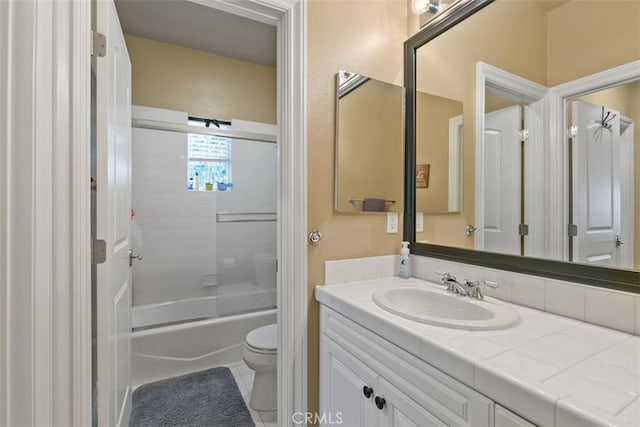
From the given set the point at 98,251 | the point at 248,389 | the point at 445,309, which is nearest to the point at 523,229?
the point at 445,309

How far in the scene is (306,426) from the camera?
1369 mm

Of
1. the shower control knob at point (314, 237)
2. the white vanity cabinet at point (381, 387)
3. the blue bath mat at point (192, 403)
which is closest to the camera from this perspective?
the white vanity cabinet at point (381, 387)

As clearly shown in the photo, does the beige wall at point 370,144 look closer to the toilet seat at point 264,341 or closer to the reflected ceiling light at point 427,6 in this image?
the reflected ceiling light at point 427,6

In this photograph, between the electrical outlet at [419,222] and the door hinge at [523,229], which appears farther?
the electrical outlet at [419,222]

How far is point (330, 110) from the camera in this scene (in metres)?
1.43

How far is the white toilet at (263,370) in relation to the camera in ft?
5.43

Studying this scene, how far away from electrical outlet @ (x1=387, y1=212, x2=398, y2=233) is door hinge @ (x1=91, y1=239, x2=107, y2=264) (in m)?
1.24

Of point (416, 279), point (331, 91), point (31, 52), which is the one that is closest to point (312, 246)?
point (416, 279)

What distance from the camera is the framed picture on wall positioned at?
5.19ft

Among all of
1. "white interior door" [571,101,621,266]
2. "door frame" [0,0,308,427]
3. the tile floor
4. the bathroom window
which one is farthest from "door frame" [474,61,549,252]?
the bathroom window

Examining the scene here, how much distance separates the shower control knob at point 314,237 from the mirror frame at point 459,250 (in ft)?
1.76

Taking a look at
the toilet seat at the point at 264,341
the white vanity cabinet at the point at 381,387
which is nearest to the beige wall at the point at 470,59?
the white vanity cabinet at the point at 381,387

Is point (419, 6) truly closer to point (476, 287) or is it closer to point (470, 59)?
point (470, 59)

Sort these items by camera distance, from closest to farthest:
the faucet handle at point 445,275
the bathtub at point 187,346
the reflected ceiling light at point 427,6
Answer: the faucet handle at point 445,275 < the reflected ceiling light at point 427,6 < the bathtub at point 187,346
